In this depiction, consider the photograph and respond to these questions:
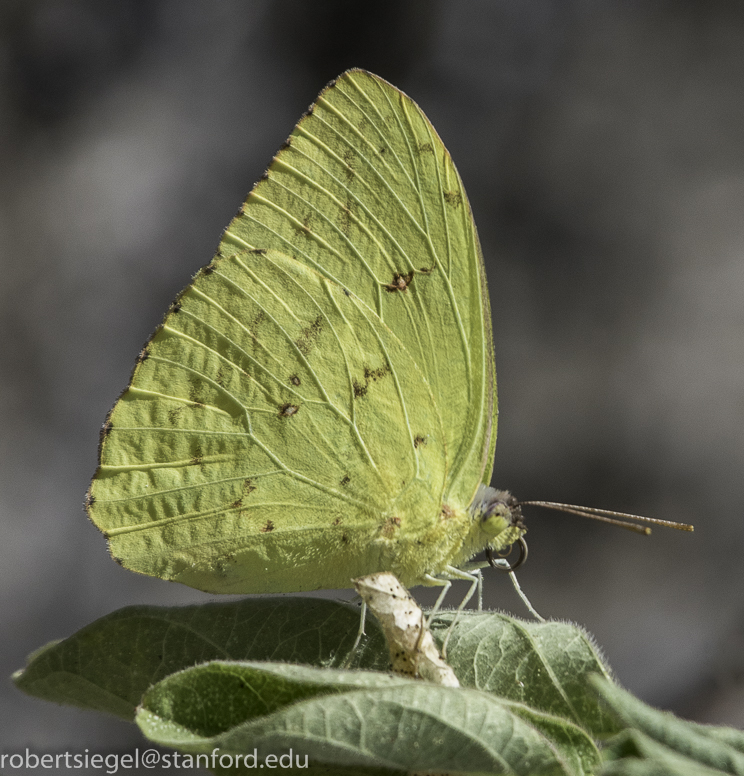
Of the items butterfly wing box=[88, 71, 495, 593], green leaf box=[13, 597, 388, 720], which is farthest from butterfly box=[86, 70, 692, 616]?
green leaf box=[13, 597, 388, 720]

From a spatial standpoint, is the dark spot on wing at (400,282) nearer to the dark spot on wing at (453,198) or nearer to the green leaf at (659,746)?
the dark spot on wing at (453,198)

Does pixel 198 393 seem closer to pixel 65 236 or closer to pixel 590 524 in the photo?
pixel 590 524

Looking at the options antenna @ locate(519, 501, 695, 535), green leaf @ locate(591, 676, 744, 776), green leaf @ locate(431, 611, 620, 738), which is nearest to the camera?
green leaf @ locate(591, 676, 744, 776)

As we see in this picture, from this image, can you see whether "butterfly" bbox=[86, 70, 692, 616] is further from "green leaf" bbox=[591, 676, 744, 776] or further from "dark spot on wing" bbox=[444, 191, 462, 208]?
"green leaf" bbox=[591, 676, 744, 776]

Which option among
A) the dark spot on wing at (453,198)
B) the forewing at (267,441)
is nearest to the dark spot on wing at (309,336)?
the forewing at (267,441)

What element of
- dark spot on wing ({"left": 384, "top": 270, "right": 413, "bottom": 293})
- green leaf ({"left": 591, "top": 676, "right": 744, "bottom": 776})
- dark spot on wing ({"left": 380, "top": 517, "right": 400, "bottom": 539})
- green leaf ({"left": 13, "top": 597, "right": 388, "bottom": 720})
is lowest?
green leaf ({"left": 13, "top": 597, "right": 388, "bottom": 720})

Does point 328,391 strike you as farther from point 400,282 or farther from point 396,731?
point 396,731
